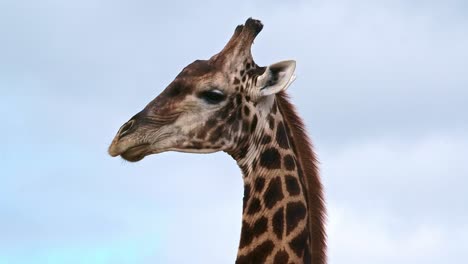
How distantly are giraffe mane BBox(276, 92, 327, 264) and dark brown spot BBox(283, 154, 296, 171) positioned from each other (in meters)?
0.18

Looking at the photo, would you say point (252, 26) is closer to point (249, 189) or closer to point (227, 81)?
point (227, 81)

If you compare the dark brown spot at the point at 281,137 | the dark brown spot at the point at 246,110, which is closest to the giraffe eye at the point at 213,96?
the dark brown spot at the point at 246,110

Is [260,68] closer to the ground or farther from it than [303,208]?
farther from it

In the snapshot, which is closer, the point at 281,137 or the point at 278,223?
the point at 278,223

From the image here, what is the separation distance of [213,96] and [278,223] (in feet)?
5.49

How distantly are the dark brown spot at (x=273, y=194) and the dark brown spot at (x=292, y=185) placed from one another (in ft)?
0.34

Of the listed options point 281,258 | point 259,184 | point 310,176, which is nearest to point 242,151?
point 259,184

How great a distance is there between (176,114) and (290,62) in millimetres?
1496

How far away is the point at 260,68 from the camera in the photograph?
11984 millimetres

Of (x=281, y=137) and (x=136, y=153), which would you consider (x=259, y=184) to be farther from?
(x=136, y=153)

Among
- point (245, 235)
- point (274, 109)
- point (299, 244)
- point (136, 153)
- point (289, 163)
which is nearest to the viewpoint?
point (299, 244)

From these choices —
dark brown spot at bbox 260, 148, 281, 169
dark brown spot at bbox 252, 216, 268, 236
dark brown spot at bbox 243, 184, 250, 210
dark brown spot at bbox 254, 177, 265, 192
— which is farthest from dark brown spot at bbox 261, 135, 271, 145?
dark brown spot at bbox 252, 216, 268, 236

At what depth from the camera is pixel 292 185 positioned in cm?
1143

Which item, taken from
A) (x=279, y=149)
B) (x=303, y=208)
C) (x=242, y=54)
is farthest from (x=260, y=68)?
(x=303, y=208)
